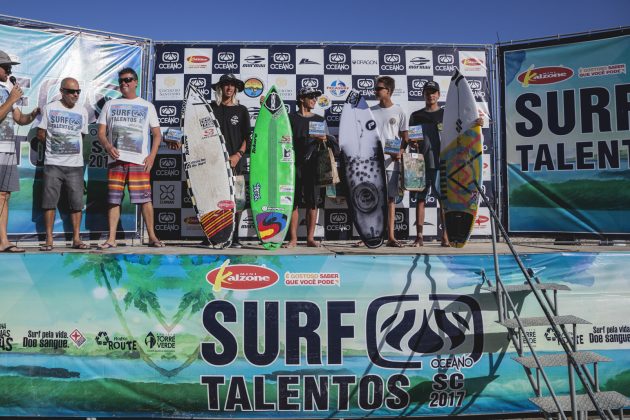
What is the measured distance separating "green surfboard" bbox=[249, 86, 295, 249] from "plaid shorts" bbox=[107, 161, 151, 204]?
122 centimetres

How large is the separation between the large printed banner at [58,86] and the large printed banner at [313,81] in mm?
527

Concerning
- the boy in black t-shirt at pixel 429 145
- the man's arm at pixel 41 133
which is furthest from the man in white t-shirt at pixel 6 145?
the boy in black t-shirt at pixel 429 145

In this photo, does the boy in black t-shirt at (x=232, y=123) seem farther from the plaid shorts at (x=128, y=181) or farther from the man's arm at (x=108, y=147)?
the man's arm at (x=108, y=147)

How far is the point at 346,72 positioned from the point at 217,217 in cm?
294

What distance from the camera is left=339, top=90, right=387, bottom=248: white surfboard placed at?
215 inches

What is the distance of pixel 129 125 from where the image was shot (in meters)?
5.18

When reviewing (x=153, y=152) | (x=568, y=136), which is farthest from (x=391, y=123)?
(x=153, y=152)

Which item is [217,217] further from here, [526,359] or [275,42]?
[526,359]

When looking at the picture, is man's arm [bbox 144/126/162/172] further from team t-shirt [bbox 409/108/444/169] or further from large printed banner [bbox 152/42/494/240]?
team t-shirt [bbox 409/108/444/169]

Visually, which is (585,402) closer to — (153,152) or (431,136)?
(431,136)

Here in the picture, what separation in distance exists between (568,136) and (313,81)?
3.61m

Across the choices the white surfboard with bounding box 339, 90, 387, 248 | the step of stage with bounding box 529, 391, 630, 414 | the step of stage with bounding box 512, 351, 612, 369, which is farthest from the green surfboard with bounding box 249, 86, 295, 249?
the step of stage with bounding box 529, 391, 630, 414

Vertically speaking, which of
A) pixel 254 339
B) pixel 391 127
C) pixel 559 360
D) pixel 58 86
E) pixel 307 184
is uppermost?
pixel 58 86

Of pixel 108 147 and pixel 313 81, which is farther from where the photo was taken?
pixel 313 81
